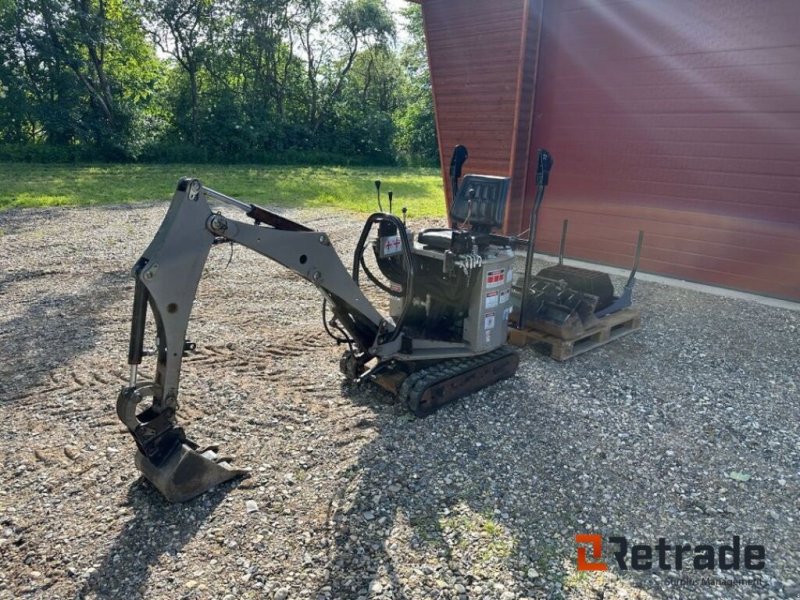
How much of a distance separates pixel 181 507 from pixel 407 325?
1938 mm

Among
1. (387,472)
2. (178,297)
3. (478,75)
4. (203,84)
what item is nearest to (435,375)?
(387,472)

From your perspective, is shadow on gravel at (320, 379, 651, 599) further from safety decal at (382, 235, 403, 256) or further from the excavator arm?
safety decal at (382, 235, 403, 256)

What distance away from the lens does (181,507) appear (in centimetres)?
271

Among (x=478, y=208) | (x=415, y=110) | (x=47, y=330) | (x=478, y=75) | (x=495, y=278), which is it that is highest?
(x=415, y=110)

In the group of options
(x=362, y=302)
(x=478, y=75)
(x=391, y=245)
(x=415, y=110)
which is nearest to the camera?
(x=362, y=302)

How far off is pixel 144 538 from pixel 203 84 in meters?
21.7

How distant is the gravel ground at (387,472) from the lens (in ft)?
7.77

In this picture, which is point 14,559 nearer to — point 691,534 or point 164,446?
point 164,446

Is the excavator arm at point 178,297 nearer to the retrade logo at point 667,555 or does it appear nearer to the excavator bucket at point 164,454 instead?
the excavator bucket at point 164,454

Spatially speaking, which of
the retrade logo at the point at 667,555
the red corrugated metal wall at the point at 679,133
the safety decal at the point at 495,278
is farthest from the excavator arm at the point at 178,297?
the red corrugated metal wall at the point at 679,133

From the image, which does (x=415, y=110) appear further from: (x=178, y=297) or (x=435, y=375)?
(x=178, y=297)

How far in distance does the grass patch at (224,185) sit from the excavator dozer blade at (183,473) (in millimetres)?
8823

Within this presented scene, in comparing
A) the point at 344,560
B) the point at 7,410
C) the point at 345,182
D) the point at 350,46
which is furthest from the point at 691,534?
the point at 350,46

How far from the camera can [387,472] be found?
2.99 meters
